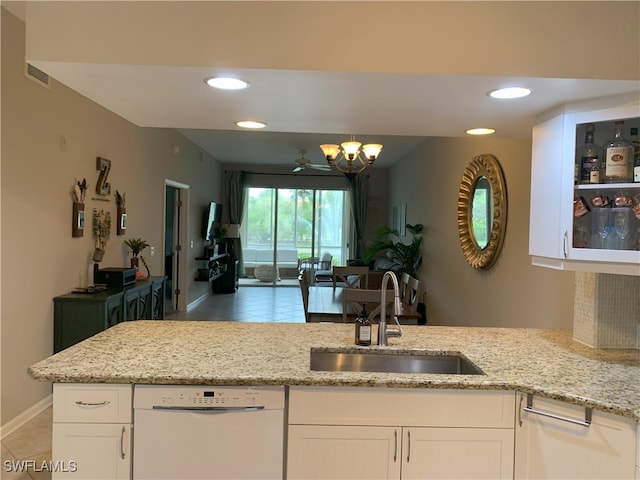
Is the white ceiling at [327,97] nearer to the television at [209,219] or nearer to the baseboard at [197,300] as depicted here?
the baseboard at [197,300]

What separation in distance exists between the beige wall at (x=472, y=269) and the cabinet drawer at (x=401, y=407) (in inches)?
Answer: 54.0

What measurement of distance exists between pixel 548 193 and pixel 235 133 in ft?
17.7

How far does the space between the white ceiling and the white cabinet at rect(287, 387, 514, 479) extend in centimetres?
119

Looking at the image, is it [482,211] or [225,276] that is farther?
[225,276]

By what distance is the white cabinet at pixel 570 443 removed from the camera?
59.2 inches

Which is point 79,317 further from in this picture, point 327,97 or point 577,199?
point 577,199

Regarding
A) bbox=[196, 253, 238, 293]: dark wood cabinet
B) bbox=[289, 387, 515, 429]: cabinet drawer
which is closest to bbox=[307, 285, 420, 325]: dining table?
bbox=[289, 387, 515, 429]: cabinet drawer

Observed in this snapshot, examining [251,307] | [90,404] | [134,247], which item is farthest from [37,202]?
Result: [251,307]

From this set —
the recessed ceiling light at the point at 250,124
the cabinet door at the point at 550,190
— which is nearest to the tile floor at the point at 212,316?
the recessed ceiling light at the point at 250,124

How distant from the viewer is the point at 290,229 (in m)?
10.8

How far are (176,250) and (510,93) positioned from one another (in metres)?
6.28

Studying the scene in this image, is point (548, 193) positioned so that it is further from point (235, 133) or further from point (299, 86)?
point (235, 133)

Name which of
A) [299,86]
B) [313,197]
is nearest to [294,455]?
[299,86]

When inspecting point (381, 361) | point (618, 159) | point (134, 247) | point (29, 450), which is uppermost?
point (618, 159)
